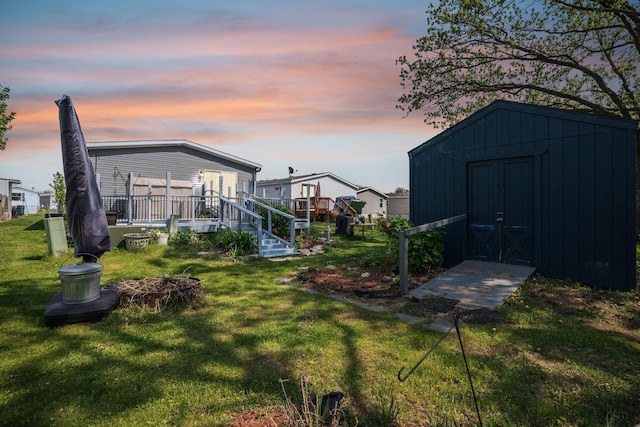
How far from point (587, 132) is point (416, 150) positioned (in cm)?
341

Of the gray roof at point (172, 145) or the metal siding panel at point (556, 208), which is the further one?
the gray roof at point (172, 145)

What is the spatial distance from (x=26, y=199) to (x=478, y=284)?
55.0m

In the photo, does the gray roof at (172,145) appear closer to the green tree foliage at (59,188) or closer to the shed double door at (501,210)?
the green tree foliage at (59,188)

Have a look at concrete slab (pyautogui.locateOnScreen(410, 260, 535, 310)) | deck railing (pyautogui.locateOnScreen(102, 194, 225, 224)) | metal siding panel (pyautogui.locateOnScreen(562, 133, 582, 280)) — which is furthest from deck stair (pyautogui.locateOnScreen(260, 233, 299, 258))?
metal siding panel (pyautogui.locateOnScreen(562, 133, 582, 280))

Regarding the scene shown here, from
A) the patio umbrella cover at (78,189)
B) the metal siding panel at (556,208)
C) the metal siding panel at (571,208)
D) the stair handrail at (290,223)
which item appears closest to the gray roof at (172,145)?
the stair handrail at (290,223)

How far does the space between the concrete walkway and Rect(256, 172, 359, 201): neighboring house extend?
62.5 feet

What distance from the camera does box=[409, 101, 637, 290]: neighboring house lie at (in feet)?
17.6

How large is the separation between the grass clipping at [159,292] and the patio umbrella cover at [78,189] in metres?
0.71

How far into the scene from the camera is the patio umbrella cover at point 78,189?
4.23 meters

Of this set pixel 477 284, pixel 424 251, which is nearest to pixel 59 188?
pixel 424 251

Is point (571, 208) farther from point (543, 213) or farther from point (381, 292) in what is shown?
point (381, 292)

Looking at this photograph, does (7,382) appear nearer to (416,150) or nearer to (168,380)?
(168,380)

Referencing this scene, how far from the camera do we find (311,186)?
92.7ft

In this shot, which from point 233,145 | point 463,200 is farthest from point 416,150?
point 233,145
